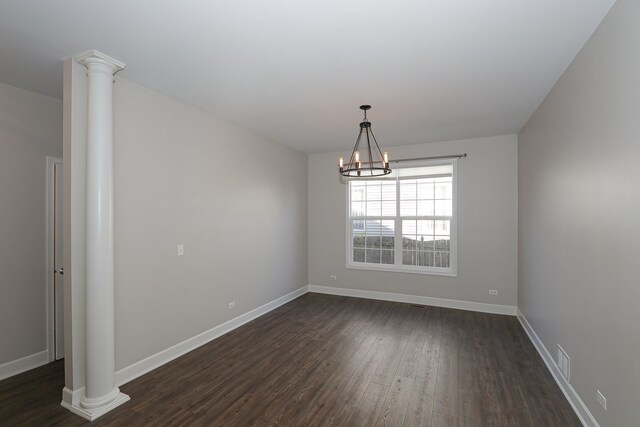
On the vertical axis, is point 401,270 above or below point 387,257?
below

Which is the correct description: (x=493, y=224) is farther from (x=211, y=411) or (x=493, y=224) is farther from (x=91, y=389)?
(x=91, y=389)

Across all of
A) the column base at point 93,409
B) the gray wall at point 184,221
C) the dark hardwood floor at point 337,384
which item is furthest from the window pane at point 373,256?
the column base at point 93,409

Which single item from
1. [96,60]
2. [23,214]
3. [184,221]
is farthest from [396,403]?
[23,214]

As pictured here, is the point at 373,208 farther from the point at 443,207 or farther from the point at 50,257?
the point at 50,257

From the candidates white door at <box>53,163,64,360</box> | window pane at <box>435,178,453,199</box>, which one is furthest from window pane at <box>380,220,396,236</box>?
white door at <box>53,163,64,360</box>

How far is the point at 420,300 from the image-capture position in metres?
5.22

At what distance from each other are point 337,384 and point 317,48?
284cm

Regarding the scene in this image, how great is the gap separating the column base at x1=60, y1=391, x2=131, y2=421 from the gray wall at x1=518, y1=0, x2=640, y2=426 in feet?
11.2

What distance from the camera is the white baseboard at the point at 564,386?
218cm

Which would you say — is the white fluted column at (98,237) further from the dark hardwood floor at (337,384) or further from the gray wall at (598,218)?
the gray wall at (598,218)

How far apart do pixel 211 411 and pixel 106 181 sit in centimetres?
200

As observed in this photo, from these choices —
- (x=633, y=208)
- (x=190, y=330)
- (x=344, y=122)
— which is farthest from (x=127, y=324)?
(x=633, y=208)

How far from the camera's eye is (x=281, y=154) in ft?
17.2

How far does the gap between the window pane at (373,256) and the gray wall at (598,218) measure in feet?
8.84
